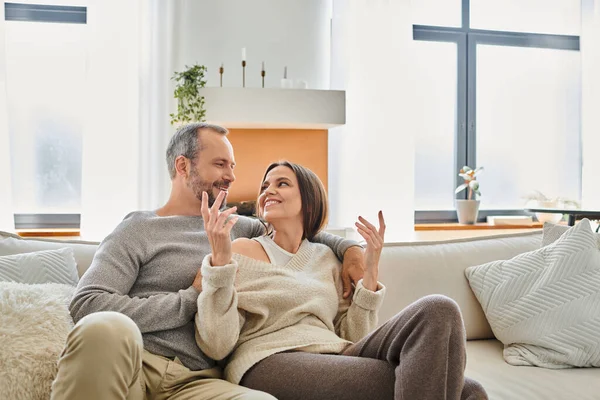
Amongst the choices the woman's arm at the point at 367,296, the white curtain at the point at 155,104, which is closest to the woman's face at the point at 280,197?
the woman's arm at the point at 367,296

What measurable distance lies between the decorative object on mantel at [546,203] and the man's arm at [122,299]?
3.91 m

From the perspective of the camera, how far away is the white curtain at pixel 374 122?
4.59 metres

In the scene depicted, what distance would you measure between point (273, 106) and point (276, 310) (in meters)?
2.26

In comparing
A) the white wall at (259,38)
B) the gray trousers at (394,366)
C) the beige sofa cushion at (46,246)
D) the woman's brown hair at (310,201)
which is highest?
the white wall at (259,38)

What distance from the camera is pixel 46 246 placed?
2186mm

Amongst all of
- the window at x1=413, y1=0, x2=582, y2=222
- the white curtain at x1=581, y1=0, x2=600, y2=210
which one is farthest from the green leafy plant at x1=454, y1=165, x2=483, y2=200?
the white curtain at x1=581, y1=0, x2=600, y2=210

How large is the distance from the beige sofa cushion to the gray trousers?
720mm

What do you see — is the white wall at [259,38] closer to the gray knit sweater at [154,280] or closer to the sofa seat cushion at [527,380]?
the gray knit sweater at [154,280]

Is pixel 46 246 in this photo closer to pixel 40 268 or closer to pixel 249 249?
pixel 40 268

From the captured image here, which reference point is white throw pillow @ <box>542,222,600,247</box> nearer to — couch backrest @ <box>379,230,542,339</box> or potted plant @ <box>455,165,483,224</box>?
couch backrest @ <box>379,230,542,339</box>

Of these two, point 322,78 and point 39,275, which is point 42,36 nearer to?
point 322,78

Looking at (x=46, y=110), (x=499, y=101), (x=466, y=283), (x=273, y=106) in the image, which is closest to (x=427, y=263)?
(x=466, y=283)

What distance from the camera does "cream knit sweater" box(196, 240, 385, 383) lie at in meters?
1.72

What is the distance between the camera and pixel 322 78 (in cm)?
464
